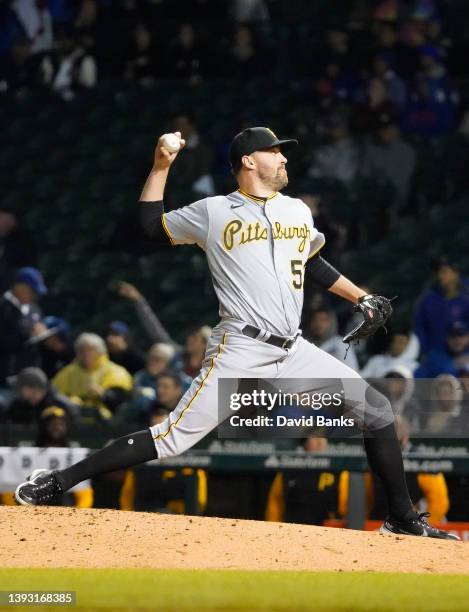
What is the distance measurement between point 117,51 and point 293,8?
1.87 m

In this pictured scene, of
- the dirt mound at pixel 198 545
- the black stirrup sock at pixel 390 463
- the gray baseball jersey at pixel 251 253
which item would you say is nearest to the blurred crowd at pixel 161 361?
the black stirrup sock at pixel 390 463

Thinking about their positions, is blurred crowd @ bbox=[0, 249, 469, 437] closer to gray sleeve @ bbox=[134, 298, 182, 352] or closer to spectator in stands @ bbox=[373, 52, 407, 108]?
gray sleeve @ bbox=[134, 298, 182, 352]

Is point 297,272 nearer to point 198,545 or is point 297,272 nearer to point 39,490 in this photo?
point 198,545

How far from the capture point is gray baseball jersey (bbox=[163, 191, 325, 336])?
539 centimetres

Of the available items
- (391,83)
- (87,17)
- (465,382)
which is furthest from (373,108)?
(465,382)

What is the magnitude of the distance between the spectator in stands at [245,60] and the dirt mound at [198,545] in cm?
901

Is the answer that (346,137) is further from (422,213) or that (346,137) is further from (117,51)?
(117,51)

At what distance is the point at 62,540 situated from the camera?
5.19 metres

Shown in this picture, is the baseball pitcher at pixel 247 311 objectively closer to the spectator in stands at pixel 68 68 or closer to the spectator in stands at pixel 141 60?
the spectator in stands at pixel 141 60

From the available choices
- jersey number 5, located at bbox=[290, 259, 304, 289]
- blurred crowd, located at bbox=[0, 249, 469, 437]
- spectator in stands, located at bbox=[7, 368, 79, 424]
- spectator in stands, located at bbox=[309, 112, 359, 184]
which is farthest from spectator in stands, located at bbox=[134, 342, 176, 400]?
jersey number 5, located at bbox=[290, 259, 304, 289]

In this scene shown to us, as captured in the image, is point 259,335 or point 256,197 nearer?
point 259,335

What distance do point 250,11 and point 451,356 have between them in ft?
19.6

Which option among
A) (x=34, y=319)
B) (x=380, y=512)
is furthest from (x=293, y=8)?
(x=380, y=512)

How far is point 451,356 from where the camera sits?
983 centimetres
